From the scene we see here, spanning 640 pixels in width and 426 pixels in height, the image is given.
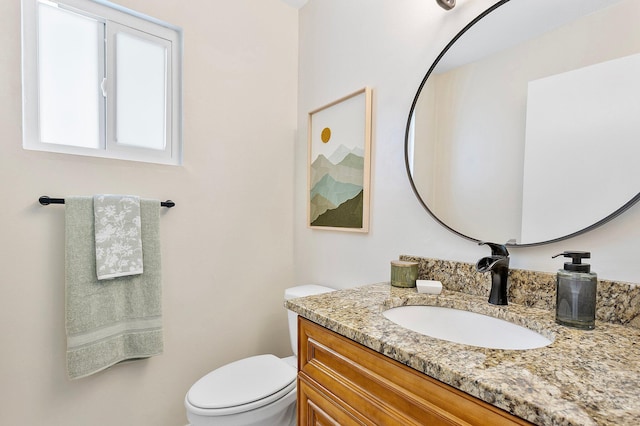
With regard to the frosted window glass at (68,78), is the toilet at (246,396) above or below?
below

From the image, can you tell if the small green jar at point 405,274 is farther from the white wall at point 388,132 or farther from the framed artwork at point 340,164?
the framed artwork at point 340,164

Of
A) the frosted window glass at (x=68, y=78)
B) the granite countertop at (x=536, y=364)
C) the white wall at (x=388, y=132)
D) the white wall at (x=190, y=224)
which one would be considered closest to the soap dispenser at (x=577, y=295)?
the granite countertop at (x=536, y=364)

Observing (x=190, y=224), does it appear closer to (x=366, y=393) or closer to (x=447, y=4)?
(x=366, y=393)

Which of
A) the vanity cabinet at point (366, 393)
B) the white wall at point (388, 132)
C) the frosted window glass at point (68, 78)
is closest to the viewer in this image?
the vanity cabinet at point (366, 393)

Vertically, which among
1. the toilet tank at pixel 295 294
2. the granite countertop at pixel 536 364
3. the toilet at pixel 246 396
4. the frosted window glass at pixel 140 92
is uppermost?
the frosted window glass at pixel 140 92

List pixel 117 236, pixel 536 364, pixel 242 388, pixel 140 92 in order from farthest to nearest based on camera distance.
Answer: pixel 140 92
pixel 117 236
pixel 242 388
pixel 536 364

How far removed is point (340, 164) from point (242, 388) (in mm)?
1133

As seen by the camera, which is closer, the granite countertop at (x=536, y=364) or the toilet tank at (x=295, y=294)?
the granite countertop at (x=536, y=364)

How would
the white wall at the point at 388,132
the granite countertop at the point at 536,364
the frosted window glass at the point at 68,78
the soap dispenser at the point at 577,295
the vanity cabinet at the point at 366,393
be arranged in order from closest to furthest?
the granite countertop at the point at 536,364 → the vanity cabinet at the point at 366,393 → the soap dispenser at the point at 577,295 → the white wall at the point at 388,132 → the frosted window glass at the point at 68,78

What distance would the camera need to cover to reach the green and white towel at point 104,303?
122 centimetres

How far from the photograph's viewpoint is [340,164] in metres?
1.60

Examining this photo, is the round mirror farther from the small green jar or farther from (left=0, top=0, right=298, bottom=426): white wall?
(left=0, top=0, right=298, bottom=426): white wall

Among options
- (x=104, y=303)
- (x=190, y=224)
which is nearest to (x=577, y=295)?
(x=190, y=224)

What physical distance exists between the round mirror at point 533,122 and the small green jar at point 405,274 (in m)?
0.21
